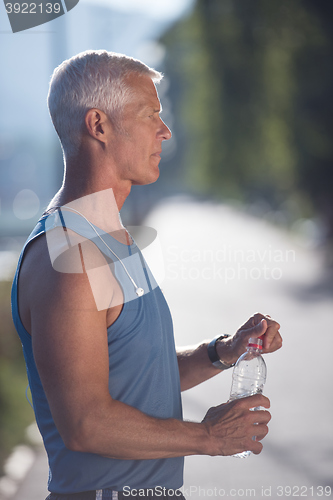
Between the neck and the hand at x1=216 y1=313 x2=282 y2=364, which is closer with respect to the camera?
the neck

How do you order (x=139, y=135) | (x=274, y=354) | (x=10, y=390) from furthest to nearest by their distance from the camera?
1. (x=274, y=354)
2. (x=10, y=390)
3. (x=139, y=135)

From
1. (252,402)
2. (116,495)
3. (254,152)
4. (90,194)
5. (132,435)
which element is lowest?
(116,495)

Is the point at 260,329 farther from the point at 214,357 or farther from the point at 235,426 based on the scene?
the point at 235,426

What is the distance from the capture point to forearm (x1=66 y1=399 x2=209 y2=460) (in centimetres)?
165

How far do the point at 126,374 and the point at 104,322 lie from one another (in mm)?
246

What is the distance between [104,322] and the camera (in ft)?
5.53

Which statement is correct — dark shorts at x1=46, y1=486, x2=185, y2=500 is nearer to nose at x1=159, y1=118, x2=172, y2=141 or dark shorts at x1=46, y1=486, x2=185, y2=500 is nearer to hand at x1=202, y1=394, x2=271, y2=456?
hand at x1=202, y1=394, x2=271, y2=456

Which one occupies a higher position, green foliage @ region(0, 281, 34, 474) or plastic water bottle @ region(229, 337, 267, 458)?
green foliage @ region(0, 281, 34, 474)

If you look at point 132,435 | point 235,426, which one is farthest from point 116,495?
point 235,426

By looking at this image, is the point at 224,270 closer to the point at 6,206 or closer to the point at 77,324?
the point at 77,324

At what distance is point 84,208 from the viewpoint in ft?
6.30

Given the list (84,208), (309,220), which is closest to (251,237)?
(309,220)

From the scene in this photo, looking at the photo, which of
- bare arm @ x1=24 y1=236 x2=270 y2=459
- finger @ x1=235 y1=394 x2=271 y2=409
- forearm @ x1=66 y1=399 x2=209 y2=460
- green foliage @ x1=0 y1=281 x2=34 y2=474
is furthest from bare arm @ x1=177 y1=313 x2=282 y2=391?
green foliage @ x1=0 y1=281 x2=34 y2=474

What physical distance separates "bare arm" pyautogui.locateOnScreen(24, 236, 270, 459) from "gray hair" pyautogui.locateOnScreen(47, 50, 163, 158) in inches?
19.9
